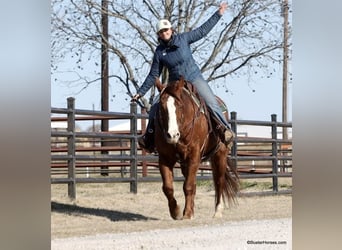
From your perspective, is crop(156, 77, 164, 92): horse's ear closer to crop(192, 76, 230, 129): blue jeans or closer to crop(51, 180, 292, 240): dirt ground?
crop(192, 76, 230, 129): blue jeans

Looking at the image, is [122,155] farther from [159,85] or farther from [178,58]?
[178,58]

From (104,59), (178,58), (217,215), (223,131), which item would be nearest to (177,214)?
(217,215)

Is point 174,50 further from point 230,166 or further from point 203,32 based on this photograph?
point 230,166

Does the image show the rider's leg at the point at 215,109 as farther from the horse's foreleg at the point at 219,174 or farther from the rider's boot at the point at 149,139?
the rider's boot at the point at 149,139

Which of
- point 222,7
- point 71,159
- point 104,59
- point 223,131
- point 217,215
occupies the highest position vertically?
point 222,7

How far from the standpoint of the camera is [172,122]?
663cm

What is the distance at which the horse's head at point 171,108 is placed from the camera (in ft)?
21.7

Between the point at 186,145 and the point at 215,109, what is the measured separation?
37 centimetres

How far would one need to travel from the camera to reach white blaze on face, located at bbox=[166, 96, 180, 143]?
6613mm

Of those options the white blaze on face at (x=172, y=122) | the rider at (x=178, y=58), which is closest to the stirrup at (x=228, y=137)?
the rider at (x=178, y=58)

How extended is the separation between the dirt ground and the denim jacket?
2.91 feet
